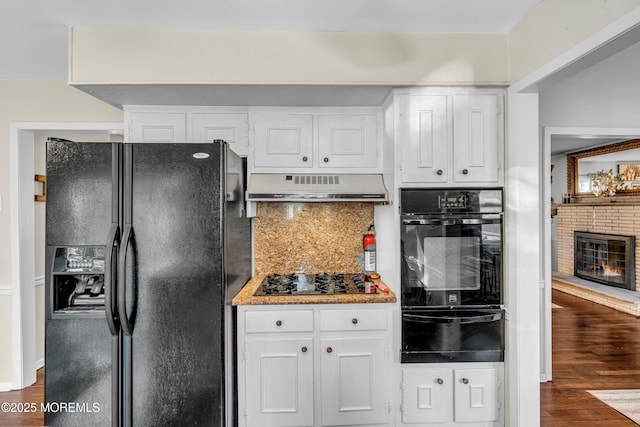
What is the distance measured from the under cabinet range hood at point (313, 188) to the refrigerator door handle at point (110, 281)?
89cm

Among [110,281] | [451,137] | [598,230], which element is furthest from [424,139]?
[598,230]

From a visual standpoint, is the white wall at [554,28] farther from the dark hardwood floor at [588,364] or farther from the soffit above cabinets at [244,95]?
the dark hardwood floor at [588,364]

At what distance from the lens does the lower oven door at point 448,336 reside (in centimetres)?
227

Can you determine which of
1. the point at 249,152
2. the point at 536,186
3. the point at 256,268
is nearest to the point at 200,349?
the point at 256,268

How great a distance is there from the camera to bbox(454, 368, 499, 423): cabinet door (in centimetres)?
227

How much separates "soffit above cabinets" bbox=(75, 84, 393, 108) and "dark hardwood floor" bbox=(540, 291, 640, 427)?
278 cm

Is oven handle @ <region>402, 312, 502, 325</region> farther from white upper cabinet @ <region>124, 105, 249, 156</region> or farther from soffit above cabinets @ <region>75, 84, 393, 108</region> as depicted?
white upper cabinet @ <region>124, 105, 249, 156</region>

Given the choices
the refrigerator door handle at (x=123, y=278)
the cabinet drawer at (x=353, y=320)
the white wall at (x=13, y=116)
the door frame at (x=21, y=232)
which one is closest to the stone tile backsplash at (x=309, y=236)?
the cabinet drawer at (x=353, y=320)

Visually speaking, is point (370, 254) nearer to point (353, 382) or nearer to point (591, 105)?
point (353, 382)

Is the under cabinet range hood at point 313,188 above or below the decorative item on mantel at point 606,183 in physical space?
below

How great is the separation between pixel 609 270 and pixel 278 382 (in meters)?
6.34

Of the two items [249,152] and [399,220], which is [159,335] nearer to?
[249,152]

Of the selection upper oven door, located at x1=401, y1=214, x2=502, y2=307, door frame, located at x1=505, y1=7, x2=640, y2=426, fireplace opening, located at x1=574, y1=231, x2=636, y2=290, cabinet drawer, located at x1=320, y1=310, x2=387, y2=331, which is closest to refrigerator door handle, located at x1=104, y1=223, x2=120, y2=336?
cabinet drawer, located at x1=320, y1=310, x2=387, y2=331

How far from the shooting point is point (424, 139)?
90.8 inches
